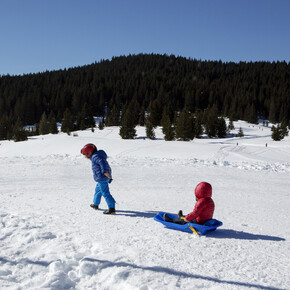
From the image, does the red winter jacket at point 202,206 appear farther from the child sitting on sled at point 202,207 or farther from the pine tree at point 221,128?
the pine tree at point 221,128

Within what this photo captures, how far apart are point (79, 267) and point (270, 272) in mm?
2600

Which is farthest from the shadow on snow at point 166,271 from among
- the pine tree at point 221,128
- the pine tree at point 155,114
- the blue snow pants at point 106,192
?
the pine tree at point 155,114

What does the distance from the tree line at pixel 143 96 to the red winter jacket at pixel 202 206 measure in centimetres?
5455

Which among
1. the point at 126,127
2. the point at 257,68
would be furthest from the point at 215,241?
the point at 257,68

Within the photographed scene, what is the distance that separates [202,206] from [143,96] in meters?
109

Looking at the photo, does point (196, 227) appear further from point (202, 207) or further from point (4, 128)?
point (4, 128)

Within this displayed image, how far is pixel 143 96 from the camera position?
110750 mm

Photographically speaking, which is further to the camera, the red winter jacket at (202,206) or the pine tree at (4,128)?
the pine tree at (4,128)

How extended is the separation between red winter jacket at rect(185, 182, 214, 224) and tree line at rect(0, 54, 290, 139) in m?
54.5

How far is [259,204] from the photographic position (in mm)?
6875

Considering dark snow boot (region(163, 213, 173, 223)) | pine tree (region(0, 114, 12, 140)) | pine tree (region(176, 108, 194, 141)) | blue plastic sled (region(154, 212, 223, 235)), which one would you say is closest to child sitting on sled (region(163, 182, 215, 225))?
blue plastic sled (region(154, 212, 223, 235))

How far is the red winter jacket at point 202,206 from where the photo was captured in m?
4.61

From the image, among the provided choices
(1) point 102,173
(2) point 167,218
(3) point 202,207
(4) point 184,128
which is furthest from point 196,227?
(4) point 184,128

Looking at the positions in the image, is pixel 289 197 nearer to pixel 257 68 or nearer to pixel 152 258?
pixel 152 258
